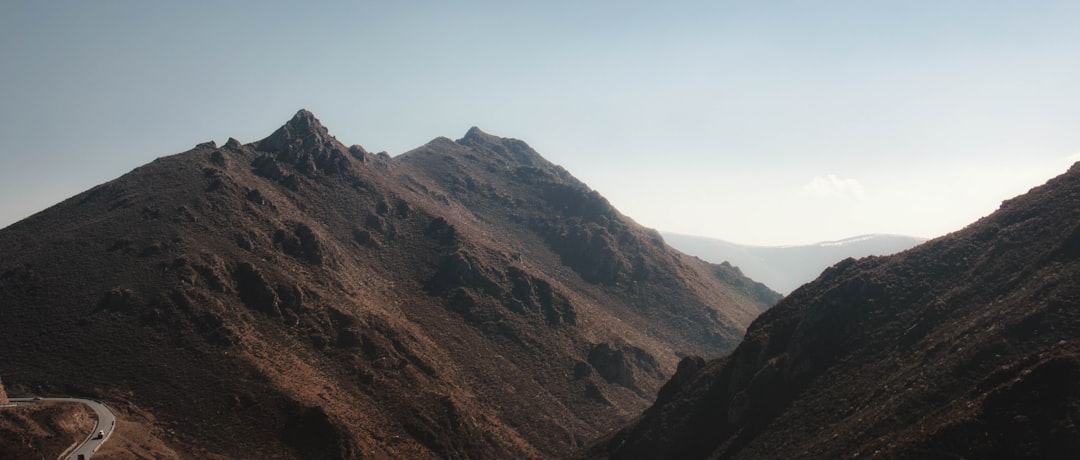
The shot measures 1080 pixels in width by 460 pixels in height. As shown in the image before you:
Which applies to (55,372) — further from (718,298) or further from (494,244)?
(718,298)

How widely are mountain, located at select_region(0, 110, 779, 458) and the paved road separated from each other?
6.15 feet

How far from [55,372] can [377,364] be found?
1425 inches

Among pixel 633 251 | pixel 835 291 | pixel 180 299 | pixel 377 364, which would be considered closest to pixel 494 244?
pixel 633 251

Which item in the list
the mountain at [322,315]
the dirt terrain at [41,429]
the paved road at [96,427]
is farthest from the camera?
the mountain at [322,315]

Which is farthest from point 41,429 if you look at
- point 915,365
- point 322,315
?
point 915,365

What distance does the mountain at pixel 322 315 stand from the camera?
228 feet

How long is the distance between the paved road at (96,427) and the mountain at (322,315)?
1876 mm

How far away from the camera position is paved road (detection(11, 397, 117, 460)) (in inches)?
2007

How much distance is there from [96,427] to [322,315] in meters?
36.0

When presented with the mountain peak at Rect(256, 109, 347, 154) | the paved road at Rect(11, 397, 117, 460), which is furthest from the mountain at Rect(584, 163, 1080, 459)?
the mountain peak at Rect(256, 109, 347, 154)

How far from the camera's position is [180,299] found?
3233 inches

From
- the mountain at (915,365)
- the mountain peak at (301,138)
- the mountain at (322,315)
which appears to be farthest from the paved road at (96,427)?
the mountain peak at (301,138)

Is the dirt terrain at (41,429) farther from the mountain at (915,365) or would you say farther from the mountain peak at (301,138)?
the mountain peak at (301,138)

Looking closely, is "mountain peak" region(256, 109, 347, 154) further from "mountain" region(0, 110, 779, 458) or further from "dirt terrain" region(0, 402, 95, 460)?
"dirt terrain" region(0, 402, 95, 460)
